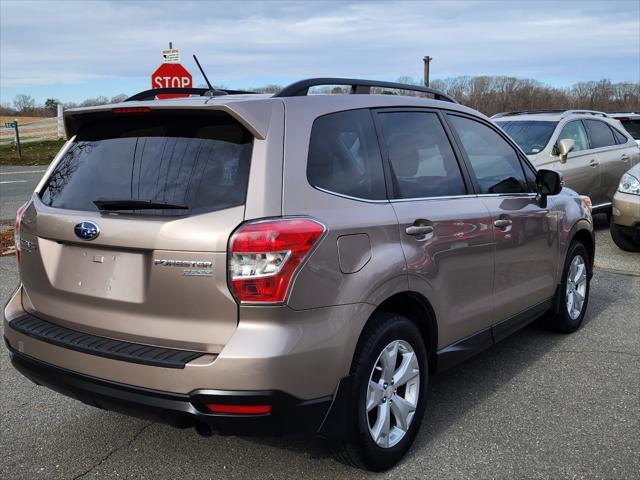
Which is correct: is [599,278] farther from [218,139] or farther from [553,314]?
[218,139]

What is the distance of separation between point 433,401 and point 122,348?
1.98 m

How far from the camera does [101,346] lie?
2801 millimetres

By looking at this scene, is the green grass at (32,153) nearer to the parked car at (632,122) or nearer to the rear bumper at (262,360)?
the parked car at (632,122)

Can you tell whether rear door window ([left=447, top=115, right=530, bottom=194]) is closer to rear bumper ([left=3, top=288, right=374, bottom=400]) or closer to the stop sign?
rear bumper ([left=3, top=288, right=374, bottom=400])

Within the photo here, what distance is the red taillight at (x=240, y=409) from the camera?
2.57 metres

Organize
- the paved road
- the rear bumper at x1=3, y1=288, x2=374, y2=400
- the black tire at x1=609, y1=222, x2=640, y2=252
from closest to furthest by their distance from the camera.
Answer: the rear bumper at x1=3, y1=288, x2=374, y2=400, the black tire at x1=609, y1=222, x2=640, y2=252, the paved road

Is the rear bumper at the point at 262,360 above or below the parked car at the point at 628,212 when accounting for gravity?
above

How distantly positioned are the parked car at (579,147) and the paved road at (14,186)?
27.9ft

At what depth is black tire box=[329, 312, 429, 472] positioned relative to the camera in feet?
9.43

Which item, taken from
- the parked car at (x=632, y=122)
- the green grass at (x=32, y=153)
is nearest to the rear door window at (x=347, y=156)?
the parked car at (x=632, y=122)

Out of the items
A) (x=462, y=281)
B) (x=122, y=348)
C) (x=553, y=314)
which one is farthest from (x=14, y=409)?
(x=553, y=314)

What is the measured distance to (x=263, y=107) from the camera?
277 centimetres

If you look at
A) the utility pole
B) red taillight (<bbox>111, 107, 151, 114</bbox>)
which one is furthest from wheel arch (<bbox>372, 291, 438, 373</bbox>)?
the utility pole

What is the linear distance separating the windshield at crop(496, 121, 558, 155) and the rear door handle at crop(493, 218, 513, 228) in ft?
18.3
